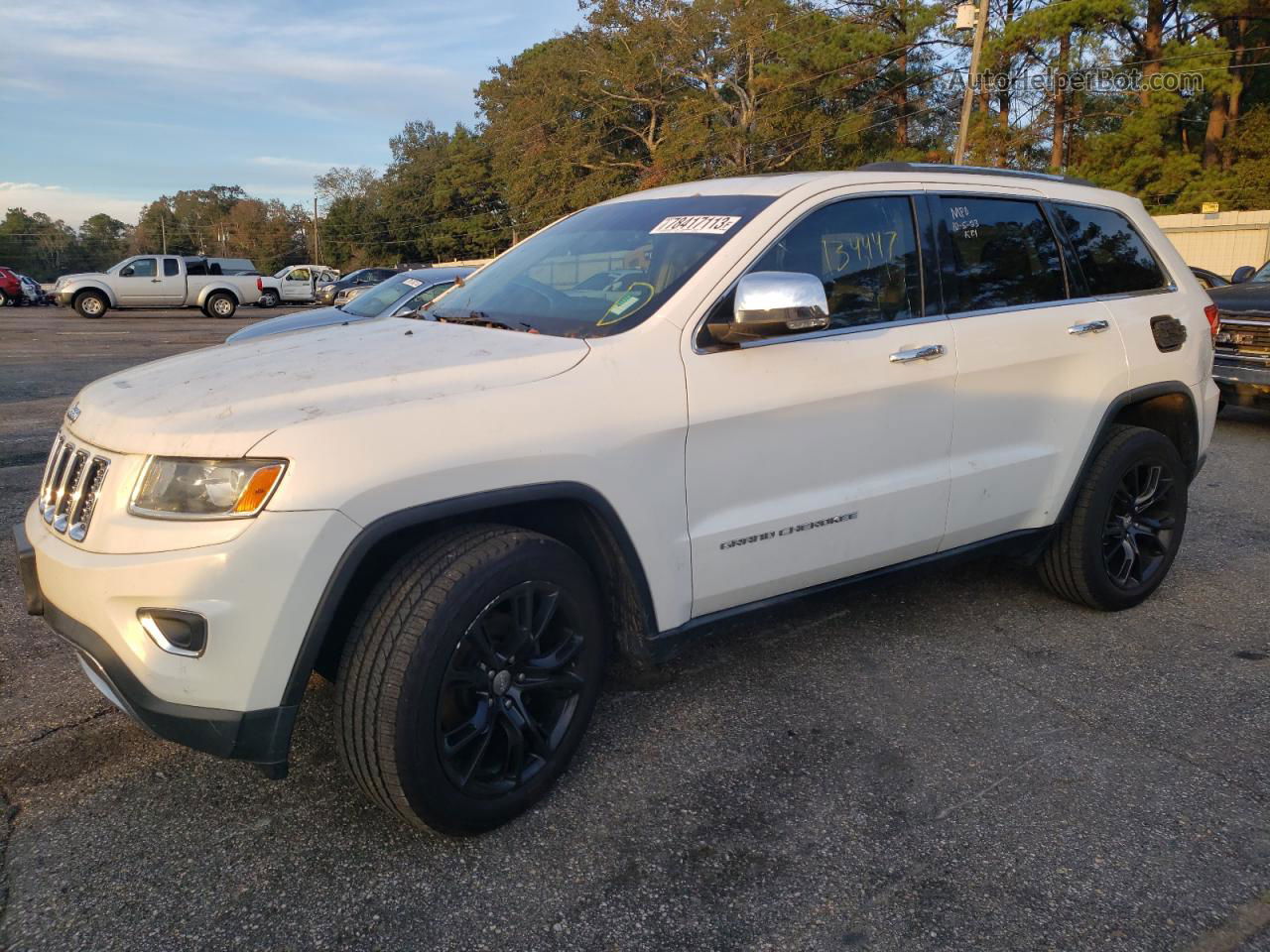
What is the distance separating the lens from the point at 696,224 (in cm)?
327

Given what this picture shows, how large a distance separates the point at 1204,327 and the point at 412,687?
3.96 meters

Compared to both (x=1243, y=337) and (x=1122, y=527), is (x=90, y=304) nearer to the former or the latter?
(x=1243, y=337)

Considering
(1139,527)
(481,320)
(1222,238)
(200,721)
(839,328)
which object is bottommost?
(1139,527)

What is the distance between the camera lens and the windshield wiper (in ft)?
10.2

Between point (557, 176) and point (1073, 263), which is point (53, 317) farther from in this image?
point (557, 176)

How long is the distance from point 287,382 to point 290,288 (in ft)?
124

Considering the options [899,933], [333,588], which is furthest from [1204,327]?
[333,588]

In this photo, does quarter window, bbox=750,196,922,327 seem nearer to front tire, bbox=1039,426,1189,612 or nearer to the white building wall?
front tire, bbox=1039,426,1189,612

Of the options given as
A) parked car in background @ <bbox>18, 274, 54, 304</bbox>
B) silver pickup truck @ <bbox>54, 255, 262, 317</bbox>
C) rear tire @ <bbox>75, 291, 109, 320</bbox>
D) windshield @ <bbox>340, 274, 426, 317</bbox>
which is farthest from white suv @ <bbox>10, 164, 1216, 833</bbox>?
parked car in background @ <bbox>18, 274, 54, 304</bbox>

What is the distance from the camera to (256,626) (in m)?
2.22

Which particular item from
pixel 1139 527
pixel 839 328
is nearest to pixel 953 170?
pixel 839 328

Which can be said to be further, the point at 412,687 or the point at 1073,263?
the point at 1073,263

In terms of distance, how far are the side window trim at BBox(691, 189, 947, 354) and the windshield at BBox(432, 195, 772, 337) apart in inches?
4.8

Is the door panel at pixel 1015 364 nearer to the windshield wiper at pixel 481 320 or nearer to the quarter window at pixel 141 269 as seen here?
the windshield wiper at pixel 481 320
